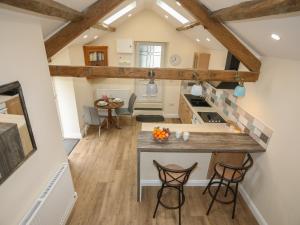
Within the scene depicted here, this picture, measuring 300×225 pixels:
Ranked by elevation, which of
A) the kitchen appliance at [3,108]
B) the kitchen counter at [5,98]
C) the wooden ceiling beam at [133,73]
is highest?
the wooden ceiling beam at [133,73]

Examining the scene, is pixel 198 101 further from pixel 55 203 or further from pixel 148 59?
pixel 55 203

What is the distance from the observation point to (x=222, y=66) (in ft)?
14.0

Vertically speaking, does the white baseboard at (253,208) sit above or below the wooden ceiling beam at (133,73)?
below

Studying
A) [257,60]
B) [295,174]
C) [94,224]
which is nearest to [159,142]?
[94,224]

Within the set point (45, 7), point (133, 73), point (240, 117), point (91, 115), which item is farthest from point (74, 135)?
point (240, 117)

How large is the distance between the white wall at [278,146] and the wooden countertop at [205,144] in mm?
309

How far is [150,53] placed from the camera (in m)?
6.12

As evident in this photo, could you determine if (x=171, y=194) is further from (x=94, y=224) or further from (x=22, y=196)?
(x=22, y=196)

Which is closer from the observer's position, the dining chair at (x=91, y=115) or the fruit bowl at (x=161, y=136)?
the fruit bowl at (x=161, y=136)

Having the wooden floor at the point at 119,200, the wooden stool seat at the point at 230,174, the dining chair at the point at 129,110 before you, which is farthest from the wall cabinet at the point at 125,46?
the wooden stool seat at the point at 230,174

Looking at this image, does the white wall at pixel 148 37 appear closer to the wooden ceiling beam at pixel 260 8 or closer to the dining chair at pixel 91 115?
the dining chair at pixel 91 115

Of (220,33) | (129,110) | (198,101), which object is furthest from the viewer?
(129,110)

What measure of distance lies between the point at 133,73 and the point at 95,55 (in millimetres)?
3173

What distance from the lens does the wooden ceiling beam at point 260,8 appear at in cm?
130
